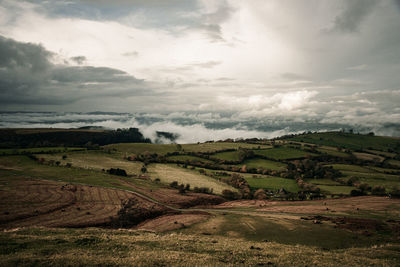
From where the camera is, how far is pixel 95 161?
121875 millimetres

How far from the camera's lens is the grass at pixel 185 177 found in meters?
101

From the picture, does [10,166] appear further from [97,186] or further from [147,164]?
[147,164]

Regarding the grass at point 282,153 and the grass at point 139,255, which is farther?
the grass at point 282,153

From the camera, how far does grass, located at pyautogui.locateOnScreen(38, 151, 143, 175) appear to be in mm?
111231

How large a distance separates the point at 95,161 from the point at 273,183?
10293cm

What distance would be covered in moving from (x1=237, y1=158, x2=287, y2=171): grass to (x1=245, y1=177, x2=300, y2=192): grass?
19.2m

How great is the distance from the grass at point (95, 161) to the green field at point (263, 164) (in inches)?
2924

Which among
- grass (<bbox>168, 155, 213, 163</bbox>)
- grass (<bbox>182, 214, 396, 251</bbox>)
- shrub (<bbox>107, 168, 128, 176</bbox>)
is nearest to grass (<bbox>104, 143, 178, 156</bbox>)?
grass (<bbox>168, 155, 213, 163</bbox>)

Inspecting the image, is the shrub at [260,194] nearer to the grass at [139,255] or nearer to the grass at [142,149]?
the grass at [139,255]

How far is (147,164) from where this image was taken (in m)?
132

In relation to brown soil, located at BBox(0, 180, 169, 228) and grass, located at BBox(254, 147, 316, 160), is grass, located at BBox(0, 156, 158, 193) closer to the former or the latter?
brown soil, located at BBox(0, 180, 169, 228)

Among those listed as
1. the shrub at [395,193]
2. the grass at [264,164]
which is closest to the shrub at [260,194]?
the grass at [264,164]

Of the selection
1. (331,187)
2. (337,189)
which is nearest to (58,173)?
(337,189)

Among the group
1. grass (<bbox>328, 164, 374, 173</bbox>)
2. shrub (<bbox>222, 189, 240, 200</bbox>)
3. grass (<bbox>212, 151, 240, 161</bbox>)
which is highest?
grass (<bbox>212, 151, 240, 161</bbox>)
